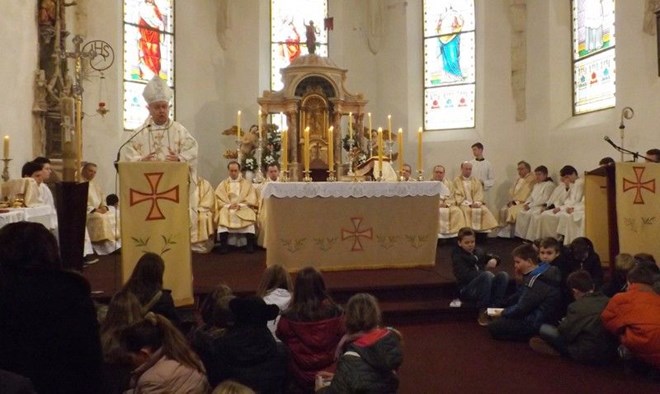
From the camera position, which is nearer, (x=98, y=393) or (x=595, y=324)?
(x=98, y=393)

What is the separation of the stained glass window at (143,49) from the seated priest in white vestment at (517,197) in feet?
23.9

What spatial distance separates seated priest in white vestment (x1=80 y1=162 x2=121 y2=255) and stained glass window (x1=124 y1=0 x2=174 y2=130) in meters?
2.97

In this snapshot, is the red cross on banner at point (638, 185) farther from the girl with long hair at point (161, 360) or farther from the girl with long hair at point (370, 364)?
the girl with long hair at point (161, 360)

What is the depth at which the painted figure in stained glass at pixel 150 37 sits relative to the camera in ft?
47.5

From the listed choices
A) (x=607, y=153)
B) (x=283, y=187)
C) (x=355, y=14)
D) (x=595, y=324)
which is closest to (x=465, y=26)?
(x=355, y=14)

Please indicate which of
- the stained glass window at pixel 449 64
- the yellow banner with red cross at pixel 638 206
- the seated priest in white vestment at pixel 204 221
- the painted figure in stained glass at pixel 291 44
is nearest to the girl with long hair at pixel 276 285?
the yellow banner with red cross at pixel 638 206

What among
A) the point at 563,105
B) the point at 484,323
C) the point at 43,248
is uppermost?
the point at 563,105

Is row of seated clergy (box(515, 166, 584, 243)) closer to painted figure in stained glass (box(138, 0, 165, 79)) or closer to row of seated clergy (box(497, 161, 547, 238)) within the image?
row of seated clergy (box(497, 161, 547, 238))

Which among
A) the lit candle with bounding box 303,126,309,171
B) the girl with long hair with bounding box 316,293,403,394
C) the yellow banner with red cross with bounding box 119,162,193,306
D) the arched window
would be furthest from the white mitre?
the arched window

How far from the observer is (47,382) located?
252cm

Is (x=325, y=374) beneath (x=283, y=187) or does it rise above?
beneath

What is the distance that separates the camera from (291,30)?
640 inches

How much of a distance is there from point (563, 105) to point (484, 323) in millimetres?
8065

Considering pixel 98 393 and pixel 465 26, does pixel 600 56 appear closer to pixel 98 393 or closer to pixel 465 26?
pixel 465 26
